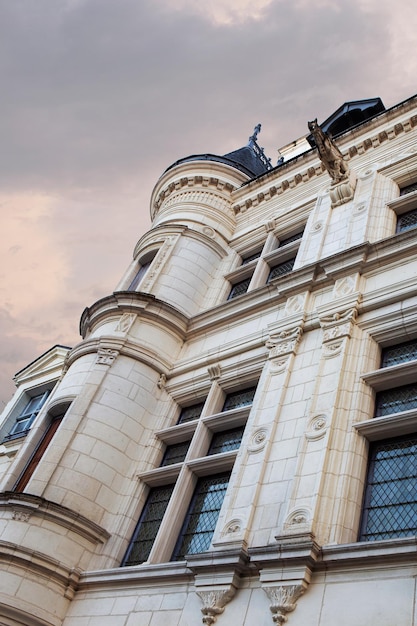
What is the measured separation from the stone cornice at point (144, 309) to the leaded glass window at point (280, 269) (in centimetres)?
257

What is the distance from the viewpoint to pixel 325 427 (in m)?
8.63

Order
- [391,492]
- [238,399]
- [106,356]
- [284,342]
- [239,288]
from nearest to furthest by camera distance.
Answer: [391,492] < [284,342] < [238,399] < [106,356] < [239,288]

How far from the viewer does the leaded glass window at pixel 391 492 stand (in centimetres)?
742

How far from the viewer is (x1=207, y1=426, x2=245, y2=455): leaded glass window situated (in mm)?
10867

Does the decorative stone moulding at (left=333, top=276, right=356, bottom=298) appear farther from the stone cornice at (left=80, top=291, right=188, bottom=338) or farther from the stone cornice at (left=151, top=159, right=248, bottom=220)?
the stone cornice at (left=151, top=159, right=248, bottom=220)

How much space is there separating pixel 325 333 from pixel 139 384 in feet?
14.5

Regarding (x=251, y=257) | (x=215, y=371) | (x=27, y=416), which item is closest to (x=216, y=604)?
(x=215, y=371)

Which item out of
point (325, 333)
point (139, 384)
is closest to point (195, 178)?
point (139, 384)

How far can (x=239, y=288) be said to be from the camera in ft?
51.2

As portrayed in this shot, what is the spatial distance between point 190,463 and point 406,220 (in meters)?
6.98

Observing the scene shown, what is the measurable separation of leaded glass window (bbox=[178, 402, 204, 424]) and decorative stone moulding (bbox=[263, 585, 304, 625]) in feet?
17.8

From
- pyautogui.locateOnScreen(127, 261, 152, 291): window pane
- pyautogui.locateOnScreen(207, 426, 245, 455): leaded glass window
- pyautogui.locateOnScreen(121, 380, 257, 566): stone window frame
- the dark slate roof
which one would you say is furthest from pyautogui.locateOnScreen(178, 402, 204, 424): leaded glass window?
the dark slate roof

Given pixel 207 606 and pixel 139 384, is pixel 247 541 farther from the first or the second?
pixel 139 384

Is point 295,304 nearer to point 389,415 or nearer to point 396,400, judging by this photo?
point 396,400
